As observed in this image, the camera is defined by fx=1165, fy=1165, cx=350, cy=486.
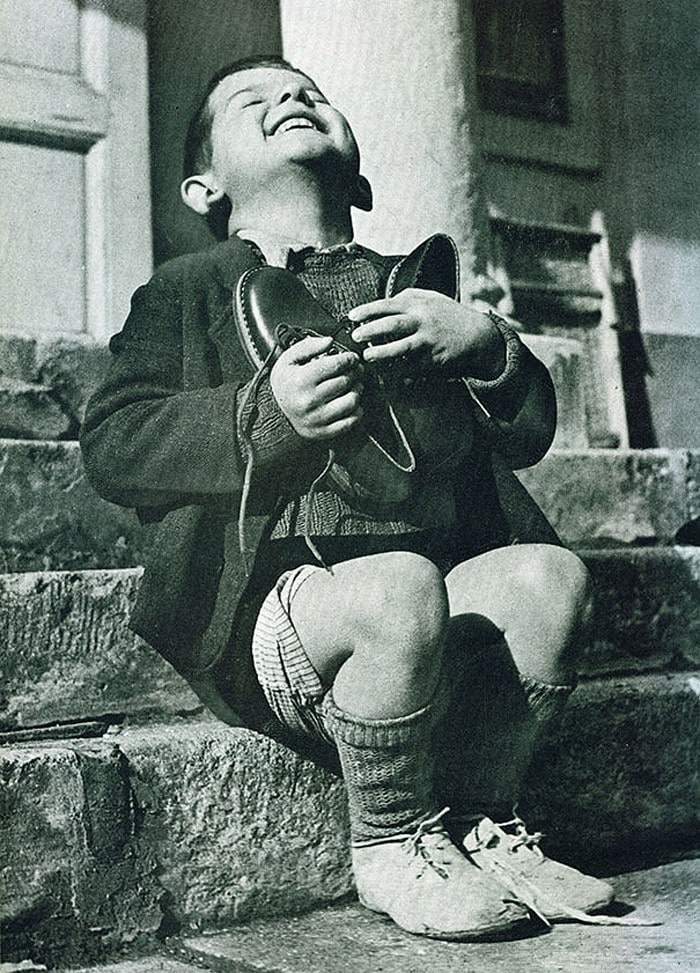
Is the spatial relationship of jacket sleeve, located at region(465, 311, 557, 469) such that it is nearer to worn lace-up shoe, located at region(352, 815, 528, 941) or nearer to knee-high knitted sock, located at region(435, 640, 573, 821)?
knee-high knitted sock, located at region(435, 640, 573, 821)

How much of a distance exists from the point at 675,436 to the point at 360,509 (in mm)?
1424

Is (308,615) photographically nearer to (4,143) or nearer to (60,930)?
(60,930)

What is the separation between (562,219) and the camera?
2.55 metres

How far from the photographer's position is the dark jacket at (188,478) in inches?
46.3

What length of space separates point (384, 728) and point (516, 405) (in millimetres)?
417

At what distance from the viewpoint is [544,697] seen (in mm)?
1217

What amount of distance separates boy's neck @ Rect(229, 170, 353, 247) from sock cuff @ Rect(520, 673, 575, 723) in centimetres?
56

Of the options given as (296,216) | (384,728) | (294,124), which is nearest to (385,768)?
(384,728)

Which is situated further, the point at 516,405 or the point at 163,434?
the point at 516,405

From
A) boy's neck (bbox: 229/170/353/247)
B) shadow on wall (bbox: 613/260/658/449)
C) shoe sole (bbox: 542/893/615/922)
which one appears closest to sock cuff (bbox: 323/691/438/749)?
shoe sole (bbox: 542/893/615/922)

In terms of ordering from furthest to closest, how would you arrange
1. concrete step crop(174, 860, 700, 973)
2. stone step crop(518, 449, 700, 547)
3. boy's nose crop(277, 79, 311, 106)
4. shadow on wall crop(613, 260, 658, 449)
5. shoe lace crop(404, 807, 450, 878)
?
1. shadow on wall crop(613, 260, 658, 449)
2. stone step crop(518, 449, 700, 547)
3. boy's nose crop(277, 79, 311, 106)
4. shoe lace crop(404, 807, 450, 878)
5. concrete step crop(174, 860, 700, 973)

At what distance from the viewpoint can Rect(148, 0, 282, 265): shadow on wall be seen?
2066mm

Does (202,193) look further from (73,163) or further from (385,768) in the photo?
(385,768)

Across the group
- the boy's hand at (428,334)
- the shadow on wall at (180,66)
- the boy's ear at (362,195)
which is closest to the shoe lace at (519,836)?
the boy's hand at (428,334)
